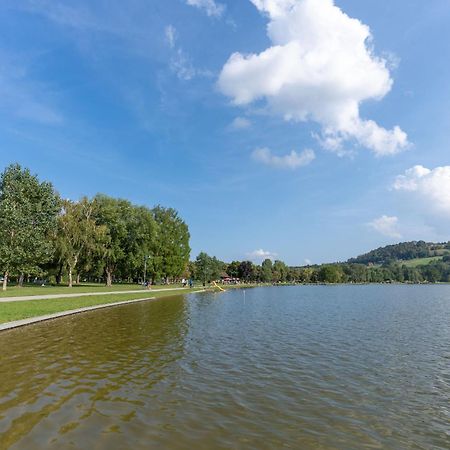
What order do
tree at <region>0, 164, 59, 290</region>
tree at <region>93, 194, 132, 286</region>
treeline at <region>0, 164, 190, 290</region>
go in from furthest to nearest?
tree at <region>93, 194, 132, 286</region>
treeline at <region>0, 164, 190, 290</region>
tree at <region>0, 164, 59, 290</region>

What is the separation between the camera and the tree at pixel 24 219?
47688 millimetres

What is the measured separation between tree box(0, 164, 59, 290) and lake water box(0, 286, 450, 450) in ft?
107

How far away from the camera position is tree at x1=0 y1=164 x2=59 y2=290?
1877 inches

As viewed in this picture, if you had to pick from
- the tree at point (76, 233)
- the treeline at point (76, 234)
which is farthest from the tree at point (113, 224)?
the tree at point (76, 233)

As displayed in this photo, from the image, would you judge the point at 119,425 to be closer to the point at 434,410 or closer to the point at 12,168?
the point at 434,410

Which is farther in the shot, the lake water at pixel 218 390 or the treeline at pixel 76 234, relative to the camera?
the treeline at pixel 76 234

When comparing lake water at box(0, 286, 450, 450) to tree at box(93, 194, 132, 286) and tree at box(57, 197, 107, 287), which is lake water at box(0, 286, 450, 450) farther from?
tree at box(93, 194, 132, 286)

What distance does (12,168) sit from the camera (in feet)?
187

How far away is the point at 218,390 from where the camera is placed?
435 inches

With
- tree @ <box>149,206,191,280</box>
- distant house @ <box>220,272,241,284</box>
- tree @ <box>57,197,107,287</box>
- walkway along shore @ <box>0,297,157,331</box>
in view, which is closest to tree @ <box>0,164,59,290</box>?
tree @ <box>57,197,107,287</box>

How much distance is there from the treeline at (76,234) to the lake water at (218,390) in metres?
34.1

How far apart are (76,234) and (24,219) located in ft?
45.3

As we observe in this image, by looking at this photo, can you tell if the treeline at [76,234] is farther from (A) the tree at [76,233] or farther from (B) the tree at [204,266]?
(B) the tree at [204,266]

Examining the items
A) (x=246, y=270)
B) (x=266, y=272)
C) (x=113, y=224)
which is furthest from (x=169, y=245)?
(x=266, y=272)
